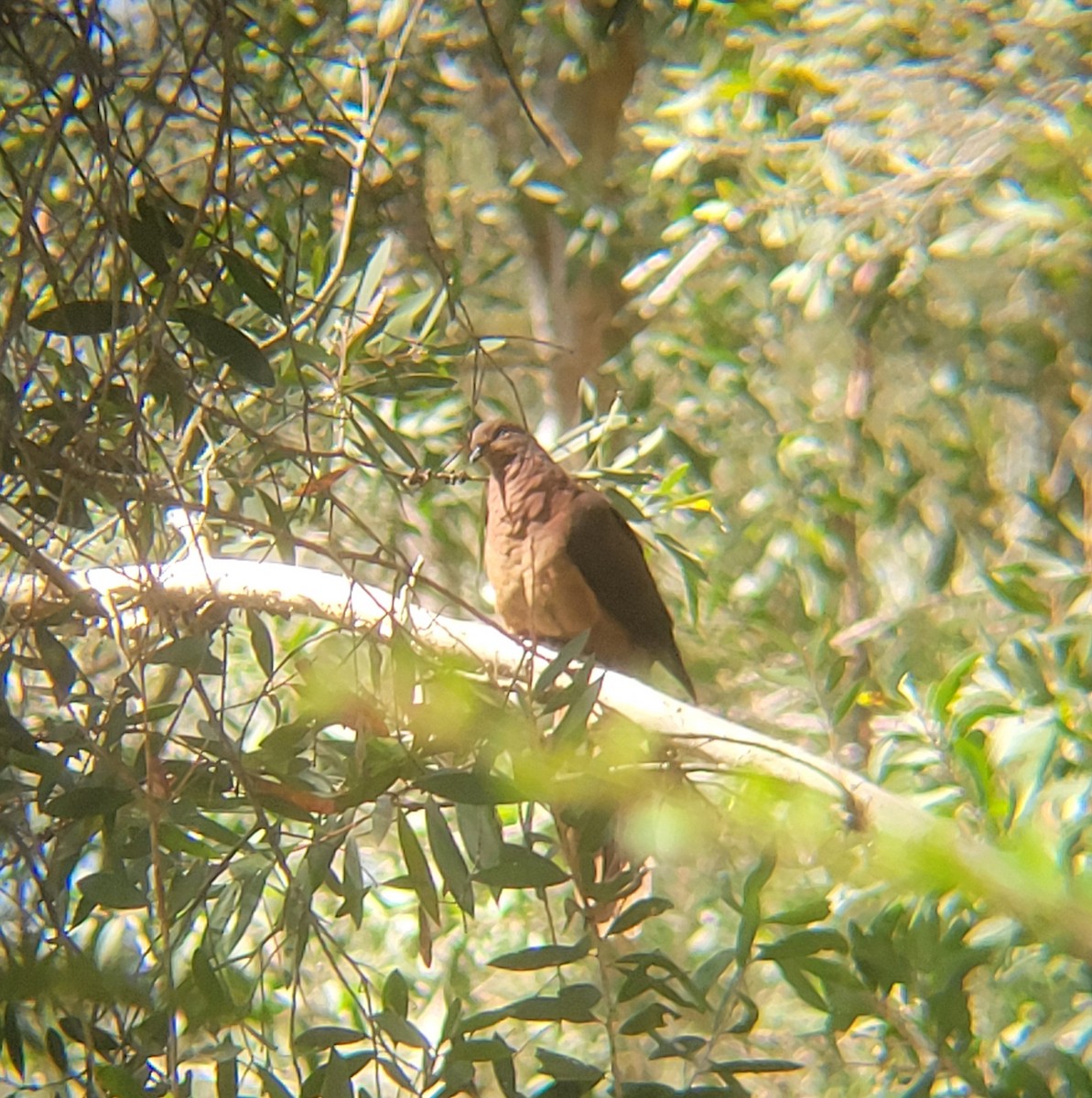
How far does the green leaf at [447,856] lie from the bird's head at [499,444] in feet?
6.29

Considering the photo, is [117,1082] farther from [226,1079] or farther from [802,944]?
[802,944]

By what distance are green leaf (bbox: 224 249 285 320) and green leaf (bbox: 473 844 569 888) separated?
58cm

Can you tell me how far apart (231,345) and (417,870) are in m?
0.55

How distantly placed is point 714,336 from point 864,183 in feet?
2.65

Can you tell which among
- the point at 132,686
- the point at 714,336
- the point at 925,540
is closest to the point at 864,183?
the point at 714,336

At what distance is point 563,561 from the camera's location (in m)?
3.17

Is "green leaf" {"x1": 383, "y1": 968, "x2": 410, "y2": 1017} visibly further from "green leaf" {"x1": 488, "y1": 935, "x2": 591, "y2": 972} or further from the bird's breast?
the bird's breast

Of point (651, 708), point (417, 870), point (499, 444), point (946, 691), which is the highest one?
point (499, 444)

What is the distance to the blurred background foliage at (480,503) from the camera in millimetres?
1249

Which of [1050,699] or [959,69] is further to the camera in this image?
[959,69]

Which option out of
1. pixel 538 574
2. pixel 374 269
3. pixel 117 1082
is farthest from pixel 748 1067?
pixel 538 574

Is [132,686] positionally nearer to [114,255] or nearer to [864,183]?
[114,255]

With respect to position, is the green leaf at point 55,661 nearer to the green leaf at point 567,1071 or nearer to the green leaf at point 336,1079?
the green leaf at point 336,1079

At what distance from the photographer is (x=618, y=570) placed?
3170 millimetres
